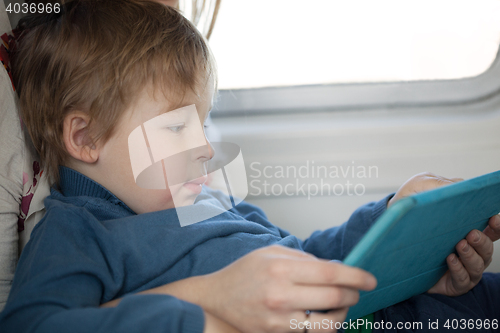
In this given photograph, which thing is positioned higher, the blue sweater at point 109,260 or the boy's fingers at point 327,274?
the boy's fingers at point 327,274

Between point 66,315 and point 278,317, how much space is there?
0.23 metres

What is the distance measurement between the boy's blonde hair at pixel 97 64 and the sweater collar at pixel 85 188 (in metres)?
0.05

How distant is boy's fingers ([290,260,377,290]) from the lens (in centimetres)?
41

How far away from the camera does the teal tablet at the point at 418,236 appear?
41 centimetres

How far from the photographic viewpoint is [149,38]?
2.28ft

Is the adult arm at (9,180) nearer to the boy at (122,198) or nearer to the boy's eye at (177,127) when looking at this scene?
the boy at (122,198)

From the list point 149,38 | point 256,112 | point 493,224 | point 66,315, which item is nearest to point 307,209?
point 256,112

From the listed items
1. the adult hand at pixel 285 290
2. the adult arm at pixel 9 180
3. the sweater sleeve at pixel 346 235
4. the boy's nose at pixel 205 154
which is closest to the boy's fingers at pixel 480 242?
the sweater sleeve at pixel 346 235

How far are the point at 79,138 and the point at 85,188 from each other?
9 cm

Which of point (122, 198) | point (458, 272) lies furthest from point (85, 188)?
point (458, 272)

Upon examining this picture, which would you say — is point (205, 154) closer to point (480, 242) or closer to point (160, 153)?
point (160, 153)

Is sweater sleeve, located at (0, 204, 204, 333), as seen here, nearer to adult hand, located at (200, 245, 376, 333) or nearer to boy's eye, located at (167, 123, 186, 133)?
adult hand, located at (200, 245, 376, 333)

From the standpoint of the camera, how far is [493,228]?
675mm

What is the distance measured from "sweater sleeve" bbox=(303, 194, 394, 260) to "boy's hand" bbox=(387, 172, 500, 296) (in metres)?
0.09
